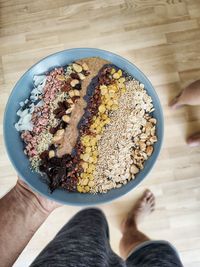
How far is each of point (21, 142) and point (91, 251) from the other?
308 mm

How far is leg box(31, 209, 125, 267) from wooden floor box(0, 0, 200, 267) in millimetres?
351

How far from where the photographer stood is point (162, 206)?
109cm

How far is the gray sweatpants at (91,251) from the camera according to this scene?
1.89 ft

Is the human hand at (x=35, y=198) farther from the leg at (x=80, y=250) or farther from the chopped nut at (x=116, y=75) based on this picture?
the chopped nut at (x=116, y=75)

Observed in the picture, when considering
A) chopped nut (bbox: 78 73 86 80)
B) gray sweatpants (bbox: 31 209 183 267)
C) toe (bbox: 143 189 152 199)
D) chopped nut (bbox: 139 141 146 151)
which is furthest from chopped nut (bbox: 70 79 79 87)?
toe (bbox: 143 189 152 199)

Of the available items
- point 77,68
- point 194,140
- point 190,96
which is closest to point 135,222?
point 194,140

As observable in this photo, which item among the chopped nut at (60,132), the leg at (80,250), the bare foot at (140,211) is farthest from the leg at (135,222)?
the chopped nut at (60,132)

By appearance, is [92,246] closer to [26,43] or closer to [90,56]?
[90,56]

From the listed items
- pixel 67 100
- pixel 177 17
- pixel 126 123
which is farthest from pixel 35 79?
pixel 177 17

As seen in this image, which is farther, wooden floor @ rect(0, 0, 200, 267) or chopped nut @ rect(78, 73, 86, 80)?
wooden floor @ rect(0, 0, 200, 267)

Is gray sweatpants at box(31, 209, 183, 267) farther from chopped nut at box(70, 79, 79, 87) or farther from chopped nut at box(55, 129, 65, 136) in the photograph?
chopped nut at box(70, 79, 79, 87)

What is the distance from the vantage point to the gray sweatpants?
576 mm

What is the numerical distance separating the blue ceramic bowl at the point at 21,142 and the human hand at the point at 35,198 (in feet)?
0.16

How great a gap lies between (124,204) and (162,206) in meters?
0.12
